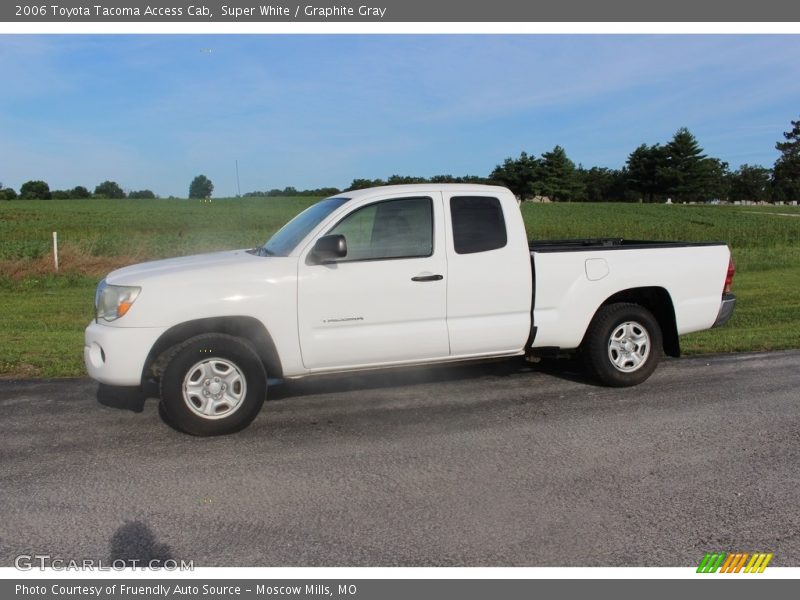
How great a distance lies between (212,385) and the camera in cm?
532

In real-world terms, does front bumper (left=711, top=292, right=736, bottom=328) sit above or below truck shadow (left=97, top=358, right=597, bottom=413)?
above

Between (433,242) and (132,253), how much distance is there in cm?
1749

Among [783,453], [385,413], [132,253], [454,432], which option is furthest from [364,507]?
[132,253]

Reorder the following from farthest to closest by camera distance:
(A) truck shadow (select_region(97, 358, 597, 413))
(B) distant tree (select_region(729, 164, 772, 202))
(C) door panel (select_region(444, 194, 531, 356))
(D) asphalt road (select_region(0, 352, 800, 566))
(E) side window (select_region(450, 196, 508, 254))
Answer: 1. (B) distant tree (select_region(729, 164, 772, 202))
2. (A) truck shadow (select_region(97, 358, 597, 413))
3. (E) side window (select_region(450, 196, 508, 254))
4. (C) door panel (select_region(444, 194, 531, 356))
5. (D) asphalt road (select_region(0, 352, 800, 566))

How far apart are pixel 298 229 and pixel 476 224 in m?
1.58

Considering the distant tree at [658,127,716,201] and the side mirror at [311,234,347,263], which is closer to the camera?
the side mirror at [311,234,347,263]

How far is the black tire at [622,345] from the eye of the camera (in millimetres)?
6512

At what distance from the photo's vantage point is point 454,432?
5.36 meters

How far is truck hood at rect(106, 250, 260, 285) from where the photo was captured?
5.36 metres

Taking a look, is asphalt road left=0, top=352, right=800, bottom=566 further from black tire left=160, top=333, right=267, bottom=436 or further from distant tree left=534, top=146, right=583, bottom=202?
distant tree left=534, top=146, right=583, bottom=202

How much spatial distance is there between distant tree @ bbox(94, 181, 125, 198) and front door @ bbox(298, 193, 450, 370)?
96.5 m

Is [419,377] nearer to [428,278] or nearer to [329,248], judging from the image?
[428,278]

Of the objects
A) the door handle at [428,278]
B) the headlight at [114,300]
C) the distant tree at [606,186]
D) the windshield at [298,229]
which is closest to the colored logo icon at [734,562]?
the door handle at [428,278]

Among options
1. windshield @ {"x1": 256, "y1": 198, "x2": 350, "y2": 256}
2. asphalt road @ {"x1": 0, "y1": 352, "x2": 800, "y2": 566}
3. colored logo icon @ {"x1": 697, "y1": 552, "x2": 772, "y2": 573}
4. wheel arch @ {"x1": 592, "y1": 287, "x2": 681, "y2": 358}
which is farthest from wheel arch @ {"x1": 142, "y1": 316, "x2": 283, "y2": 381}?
colored logo icon @ {"x1": 697, "y1": 552, "x2": 772, "y2": 573}
